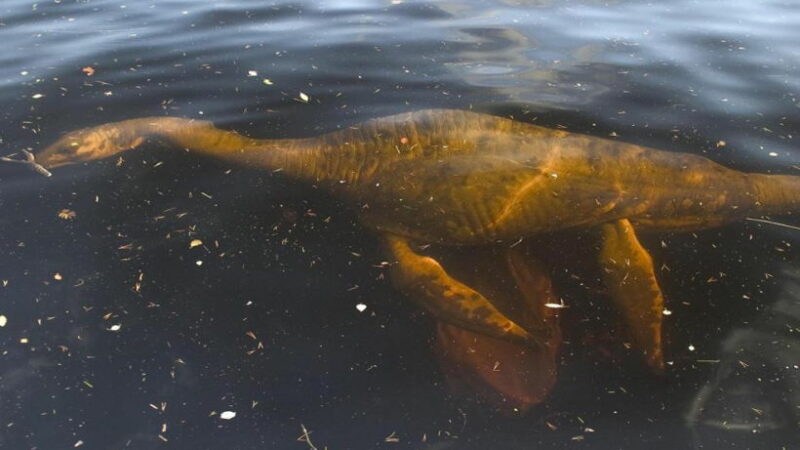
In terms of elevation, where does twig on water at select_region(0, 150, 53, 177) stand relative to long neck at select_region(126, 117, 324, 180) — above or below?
below

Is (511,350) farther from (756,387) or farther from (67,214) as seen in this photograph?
(67,214)

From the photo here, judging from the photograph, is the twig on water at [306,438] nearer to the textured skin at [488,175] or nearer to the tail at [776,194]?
the textured skin at [488,175]

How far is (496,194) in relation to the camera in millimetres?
4453

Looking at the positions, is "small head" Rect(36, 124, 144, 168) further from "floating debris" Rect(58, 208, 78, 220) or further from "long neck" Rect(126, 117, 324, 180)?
"floating debris" Rect(58, 208, 78, 220)

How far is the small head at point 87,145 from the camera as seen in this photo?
5.02 m

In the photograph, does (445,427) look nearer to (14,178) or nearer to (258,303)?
(258,303)

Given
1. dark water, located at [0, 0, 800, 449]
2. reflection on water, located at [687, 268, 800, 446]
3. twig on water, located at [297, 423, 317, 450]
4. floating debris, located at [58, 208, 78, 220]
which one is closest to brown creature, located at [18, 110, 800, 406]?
dark water, located at [0, 0, 800, 449]

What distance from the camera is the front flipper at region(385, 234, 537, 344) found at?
365 centimetres

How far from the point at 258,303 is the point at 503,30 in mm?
4927

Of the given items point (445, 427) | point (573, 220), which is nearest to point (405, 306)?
point (445, 427)

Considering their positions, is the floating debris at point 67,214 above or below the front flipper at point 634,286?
above

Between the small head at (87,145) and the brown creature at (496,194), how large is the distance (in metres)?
0.01

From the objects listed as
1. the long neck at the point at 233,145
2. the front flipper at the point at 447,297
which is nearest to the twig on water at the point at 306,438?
the front flipper at the point at 447,297

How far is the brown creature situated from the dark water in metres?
0.16
